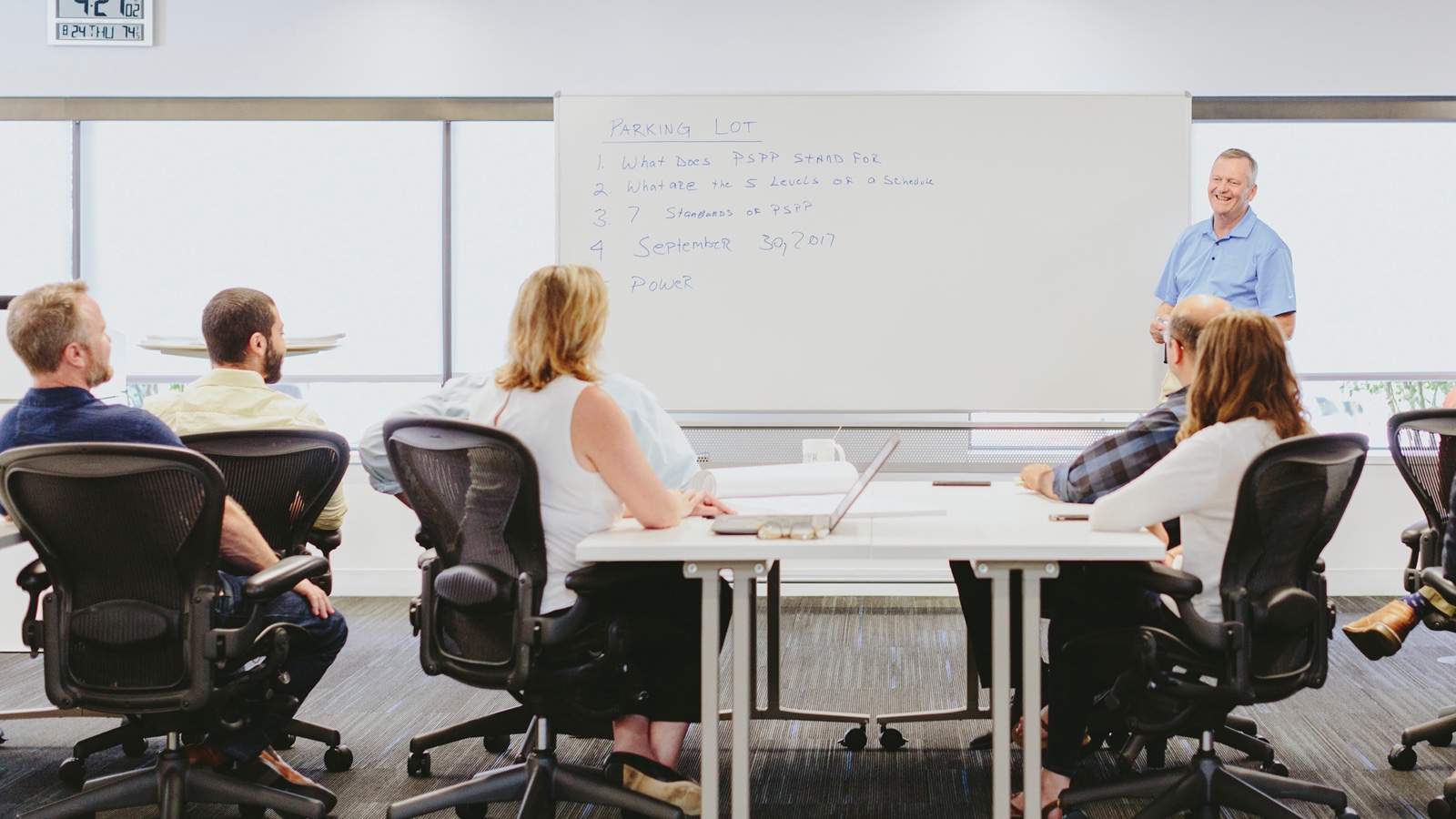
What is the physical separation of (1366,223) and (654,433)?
383cm

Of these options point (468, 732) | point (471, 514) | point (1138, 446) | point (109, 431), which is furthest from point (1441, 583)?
point (109, 431)

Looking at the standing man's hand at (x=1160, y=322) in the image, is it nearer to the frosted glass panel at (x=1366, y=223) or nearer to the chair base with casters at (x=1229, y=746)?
the frosted glass panel at (x=1366, y=223)

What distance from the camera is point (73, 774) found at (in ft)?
7.68

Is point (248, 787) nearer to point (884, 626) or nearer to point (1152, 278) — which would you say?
point (884, 626)

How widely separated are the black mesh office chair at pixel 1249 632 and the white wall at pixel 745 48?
266 centimetres

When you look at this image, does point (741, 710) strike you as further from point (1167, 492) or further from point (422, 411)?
point (422, 411)

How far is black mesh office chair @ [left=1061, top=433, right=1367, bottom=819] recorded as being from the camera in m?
1.77

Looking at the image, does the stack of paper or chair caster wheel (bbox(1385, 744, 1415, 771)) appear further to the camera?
chair caster wheel (bbox(1385, 744, 1415, 771))

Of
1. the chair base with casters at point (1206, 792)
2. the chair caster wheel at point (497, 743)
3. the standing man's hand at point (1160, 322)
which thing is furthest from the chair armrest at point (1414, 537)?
the chair caster wheel at point (497, 743)

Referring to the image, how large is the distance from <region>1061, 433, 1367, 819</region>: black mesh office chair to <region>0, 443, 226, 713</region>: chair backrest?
62.9 inches

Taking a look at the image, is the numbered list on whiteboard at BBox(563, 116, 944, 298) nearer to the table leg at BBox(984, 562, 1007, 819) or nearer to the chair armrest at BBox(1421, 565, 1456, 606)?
the chair armrest at BBox(1421, 565, 1456, 606)

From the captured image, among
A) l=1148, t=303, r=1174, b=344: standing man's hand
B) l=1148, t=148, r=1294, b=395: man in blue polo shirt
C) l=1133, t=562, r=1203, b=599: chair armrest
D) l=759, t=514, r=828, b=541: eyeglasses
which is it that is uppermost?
l=1148, t=148, r=1294, b=395: man in blue polo shirt

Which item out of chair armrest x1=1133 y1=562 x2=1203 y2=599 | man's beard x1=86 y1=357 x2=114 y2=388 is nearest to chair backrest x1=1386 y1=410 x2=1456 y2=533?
chair armrest x1=1133 y1=562 x2=1203 y2=599

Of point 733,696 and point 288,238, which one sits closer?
point 733,696
